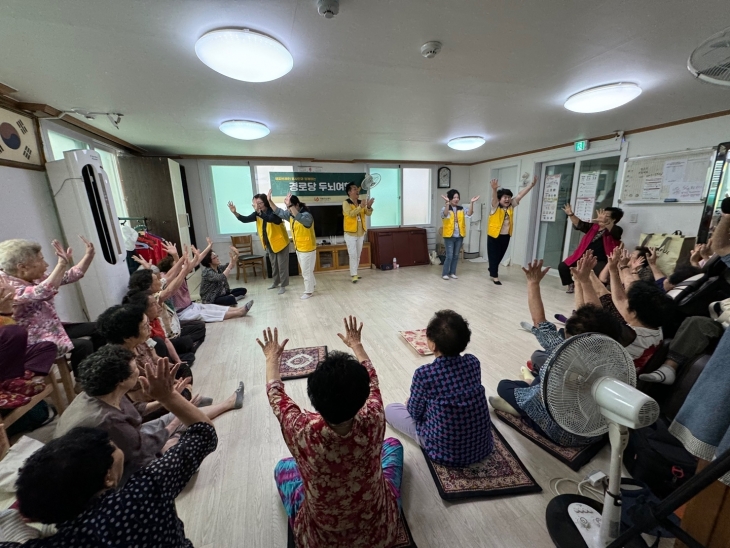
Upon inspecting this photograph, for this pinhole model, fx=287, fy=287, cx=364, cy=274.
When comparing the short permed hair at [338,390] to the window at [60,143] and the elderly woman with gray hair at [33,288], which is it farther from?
the window at [60,143]

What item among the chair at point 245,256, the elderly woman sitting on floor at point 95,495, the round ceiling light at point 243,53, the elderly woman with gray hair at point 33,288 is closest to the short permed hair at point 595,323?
the elderly woman sitting on floor at point 95,495

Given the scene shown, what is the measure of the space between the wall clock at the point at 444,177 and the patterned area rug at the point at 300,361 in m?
5.49

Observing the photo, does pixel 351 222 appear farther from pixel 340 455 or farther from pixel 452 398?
pixel 340 455

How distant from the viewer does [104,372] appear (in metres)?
1.18

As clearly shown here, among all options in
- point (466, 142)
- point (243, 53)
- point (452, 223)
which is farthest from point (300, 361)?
A: point (466, 142)

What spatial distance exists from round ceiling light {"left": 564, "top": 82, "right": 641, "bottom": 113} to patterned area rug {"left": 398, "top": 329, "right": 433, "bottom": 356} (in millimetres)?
2520

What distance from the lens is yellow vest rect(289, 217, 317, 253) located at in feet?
14.2

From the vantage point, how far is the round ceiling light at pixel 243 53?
1.49m

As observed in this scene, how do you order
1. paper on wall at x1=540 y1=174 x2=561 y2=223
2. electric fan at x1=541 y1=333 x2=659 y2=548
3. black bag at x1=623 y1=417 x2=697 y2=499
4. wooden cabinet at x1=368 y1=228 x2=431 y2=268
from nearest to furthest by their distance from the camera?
electric fan at x1=541 y1=333 x2=659 y2=548 → black bag at x1=623 y1=417 x2=697 y2=499 → paper on wall at x1=540 y1=174 x2=561 y2=223 → wooden cabinet at x1=368 y1=228 x2=431 y2=268

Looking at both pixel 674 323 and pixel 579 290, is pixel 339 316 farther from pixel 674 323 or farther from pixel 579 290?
pixel 674 323

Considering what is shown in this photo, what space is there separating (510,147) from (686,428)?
518 cm

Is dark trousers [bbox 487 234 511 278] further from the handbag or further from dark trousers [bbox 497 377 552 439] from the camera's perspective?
dark trousers [bbox 497 377 552 439]

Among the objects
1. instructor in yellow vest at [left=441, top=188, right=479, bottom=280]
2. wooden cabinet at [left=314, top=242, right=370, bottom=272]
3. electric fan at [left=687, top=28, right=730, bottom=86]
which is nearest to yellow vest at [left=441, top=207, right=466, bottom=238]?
instructor in yellow vest at [left=441, top=188, right=479, bottom=280]

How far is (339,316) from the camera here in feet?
12.0
